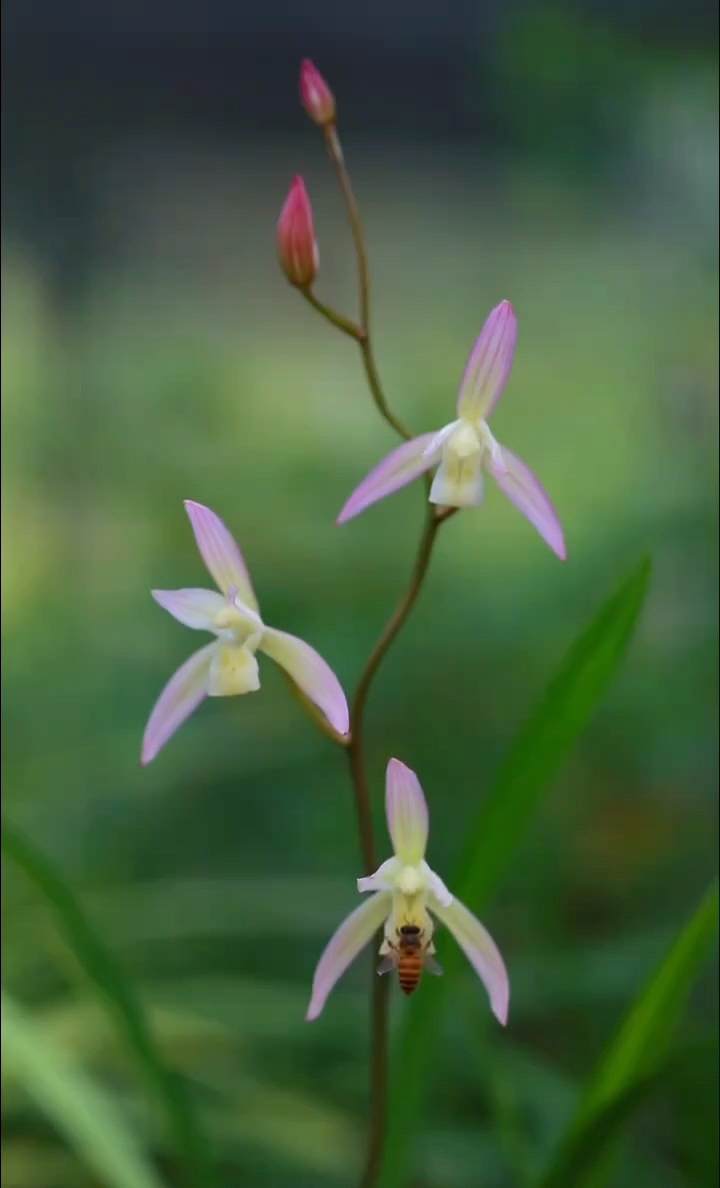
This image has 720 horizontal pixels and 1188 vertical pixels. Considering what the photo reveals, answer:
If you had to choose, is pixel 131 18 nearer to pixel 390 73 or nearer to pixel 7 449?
pixel 390 73

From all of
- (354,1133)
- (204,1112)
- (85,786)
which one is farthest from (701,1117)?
(85,786)

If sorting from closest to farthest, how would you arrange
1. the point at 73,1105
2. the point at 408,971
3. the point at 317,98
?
the point at 408,971
the point at 317,98
the point at 73,1105

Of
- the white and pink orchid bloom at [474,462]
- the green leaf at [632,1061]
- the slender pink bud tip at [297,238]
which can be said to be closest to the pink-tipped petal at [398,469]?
the white and pink orchid bloom at [474,462]

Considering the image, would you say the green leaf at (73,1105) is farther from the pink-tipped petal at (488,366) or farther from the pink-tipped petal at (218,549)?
the pink-tipped petal at (488,366)

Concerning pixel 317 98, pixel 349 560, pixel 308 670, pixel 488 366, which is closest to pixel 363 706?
pixel 308 670

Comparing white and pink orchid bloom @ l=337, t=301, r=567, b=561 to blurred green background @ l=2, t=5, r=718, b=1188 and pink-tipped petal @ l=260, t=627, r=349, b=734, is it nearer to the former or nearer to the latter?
pink-tipped petal @ l=260, t=627, r=349, b=734

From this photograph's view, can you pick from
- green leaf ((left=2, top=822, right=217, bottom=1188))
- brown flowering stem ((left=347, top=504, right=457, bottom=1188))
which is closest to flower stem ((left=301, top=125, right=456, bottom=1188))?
brown flowering stem ((left=347, top=504, right=457, bottom=1188))

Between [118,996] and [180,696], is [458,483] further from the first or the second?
[118,996]
